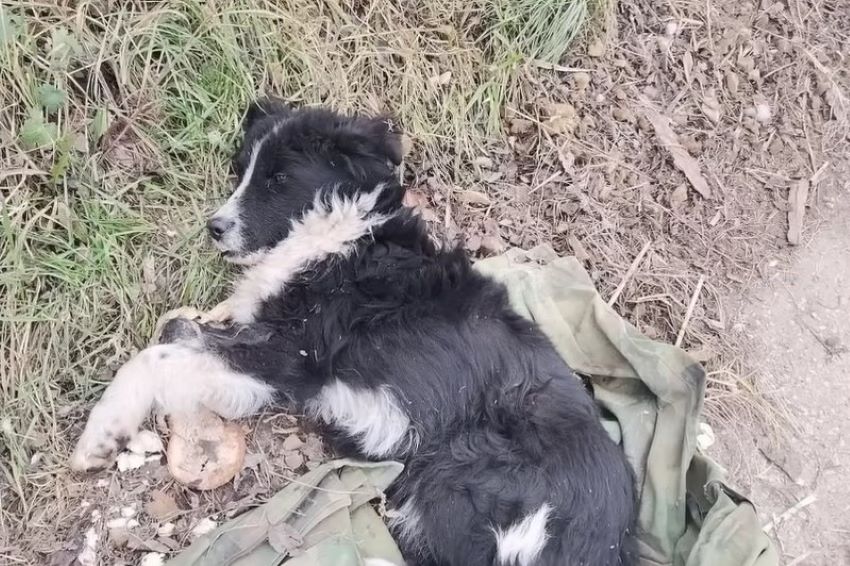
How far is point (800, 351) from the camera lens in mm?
4230

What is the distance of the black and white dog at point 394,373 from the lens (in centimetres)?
297

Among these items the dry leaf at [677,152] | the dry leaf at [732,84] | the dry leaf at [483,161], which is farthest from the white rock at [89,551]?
the dry leaf at [732,84]

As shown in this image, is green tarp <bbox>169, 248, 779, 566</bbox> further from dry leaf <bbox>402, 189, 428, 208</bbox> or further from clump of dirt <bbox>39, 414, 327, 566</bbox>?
dry leaf <bbox>402, 189, 428, 208</bbox>

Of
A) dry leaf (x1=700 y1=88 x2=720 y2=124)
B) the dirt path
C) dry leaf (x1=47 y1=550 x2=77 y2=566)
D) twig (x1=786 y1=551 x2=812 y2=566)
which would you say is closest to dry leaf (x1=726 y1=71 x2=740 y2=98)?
dry leaf (x1=700 y1=88 x2=720 y2=124)

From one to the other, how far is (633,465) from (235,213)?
2300mm

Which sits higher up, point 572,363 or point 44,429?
point 572,363

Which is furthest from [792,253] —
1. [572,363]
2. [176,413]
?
[176,413]

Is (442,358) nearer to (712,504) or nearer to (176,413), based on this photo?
(176,413)

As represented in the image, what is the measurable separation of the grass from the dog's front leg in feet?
0.60

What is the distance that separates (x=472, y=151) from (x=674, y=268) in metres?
1.41

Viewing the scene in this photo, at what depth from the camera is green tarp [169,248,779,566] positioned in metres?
3.05

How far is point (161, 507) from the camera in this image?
3.13m

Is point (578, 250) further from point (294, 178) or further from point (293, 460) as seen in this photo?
point (293, 460)

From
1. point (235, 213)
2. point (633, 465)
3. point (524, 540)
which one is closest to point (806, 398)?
point (633, 465)
